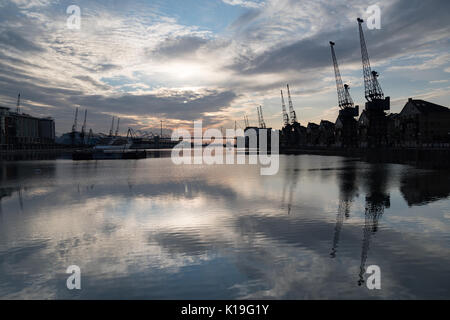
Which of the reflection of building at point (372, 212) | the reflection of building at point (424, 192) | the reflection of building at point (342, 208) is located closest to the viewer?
the reflection of building at point (372, 212)

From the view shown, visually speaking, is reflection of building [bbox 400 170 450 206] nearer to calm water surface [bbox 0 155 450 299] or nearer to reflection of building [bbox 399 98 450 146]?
calm water surface [bbox 0 155 450 299]

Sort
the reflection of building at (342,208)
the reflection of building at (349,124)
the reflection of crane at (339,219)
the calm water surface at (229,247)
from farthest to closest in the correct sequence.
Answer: the reflection of building at (349,124), the reflection of building at (342,208), the reflection of crane at (339,219), the calm water surface at (229,247)

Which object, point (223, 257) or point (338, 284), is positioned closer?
point (338, 284)

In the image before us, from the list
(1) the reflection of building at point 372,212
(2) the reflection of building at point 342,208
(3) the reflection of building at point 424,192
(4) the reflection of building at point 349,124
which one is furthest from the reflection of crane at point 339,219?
(4) the reflection of building at point 349,124

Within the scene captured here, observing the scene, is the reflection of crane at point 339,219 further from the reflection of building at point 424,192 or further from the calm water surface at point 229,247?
Result: the reflection of building at point 424,192

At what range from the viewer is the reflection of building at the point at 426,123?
361 ft

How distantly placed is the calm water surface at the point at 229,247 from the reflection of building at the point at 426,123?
348 feet

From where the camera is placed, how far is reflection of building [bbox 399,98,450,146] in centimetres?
11006

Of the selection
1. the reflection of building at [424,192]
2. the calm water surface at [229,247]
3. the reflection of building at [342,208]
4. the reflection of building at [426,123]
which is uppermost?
the reflection of building at [426,123]

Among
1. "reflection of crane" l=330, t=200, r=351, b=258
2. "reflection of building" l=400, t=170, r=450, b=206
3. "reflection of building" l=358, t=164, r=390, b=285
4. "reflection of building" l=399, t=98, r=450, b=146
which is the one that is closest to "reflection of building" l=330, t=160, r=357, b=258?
"reflection of crane" l=330, t=200, r=351, b=258
